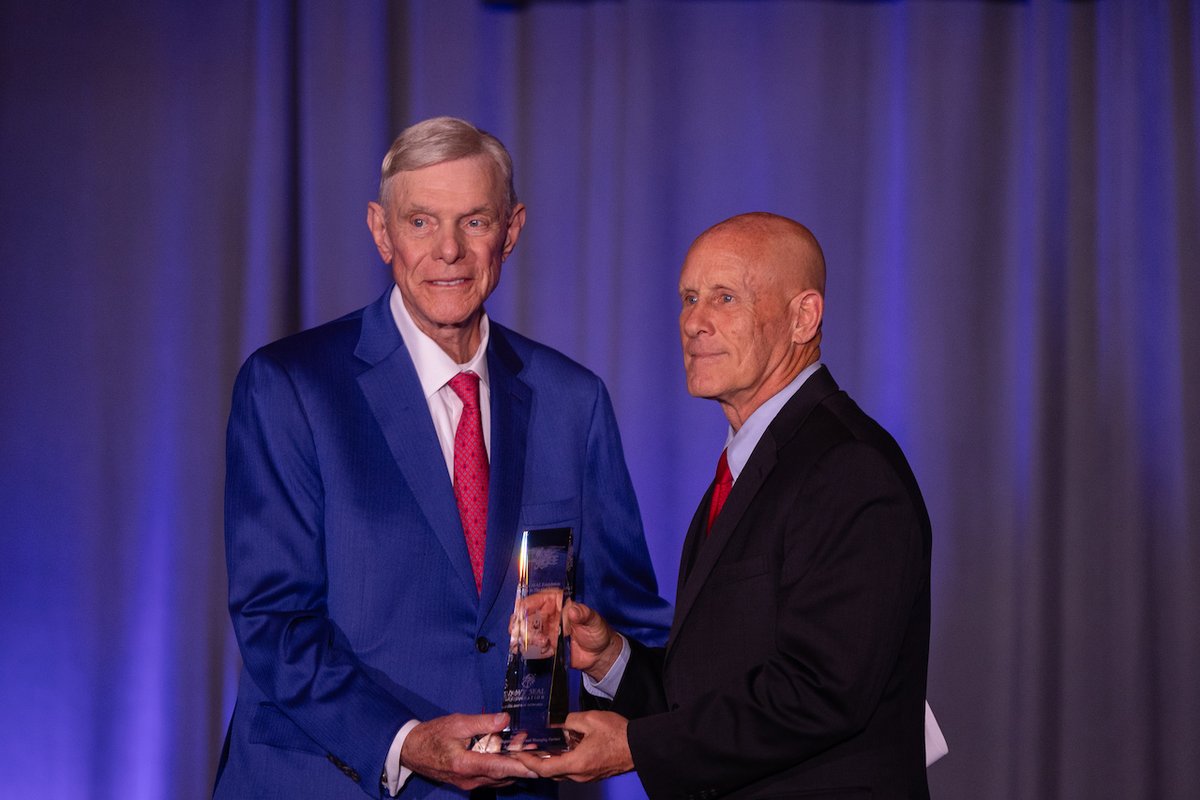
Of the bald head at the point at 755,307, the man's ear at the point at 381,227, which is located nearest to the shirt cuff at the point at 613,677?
the bald head at the point at 755,307

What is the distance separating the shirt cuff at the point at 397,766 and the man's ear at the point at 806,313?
1011 millimetres

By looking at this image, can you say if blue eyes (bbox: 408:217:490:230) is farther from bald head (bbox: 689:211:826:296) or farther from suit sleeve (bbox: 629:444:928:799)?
suit sleeve (bbox: 629:444:928:799)

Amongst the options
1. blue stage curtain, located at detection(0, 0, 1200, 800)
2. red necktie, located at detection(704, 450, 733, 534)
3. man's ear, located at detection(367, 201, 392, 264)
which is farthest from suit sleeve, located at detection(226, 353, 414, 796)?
blue stage curtain, located at detection(0, 0, 1200, 800)

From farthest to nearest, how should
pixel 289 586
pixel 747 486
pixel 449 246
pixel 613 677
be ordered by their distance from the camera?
1. pixel 613 677
2. pixel 449 246
3. pixel 289 586
4. pixel 747 486

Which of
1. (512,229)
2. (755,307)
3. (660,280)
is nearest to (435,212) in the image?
(512,229)

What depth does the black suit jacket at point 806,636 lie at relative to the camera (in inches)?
80.4

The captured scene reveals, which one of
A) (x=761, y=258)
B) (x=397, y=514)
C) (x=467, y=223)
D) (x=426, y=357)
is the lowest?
(x=397, y=514)

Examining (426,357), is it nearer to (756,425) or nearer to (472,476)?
(472,476)

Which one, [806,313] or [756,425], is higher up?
[806,313]

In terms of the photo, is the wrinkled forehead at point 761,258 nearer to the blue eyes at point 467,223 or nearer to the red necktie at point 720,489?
the red necktie at point 720,489

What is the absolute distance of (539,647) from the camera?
2.28m

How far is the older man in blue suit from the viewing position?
230cm

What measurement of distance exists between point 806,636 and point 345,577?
868 mm

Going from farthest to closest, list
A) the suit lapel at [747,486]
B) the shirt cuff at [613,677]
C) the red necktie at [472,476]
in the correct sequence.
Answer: the shirt cuff at [613,677] → the red necktie at [472,476] → the suit lapel at [747,486]
